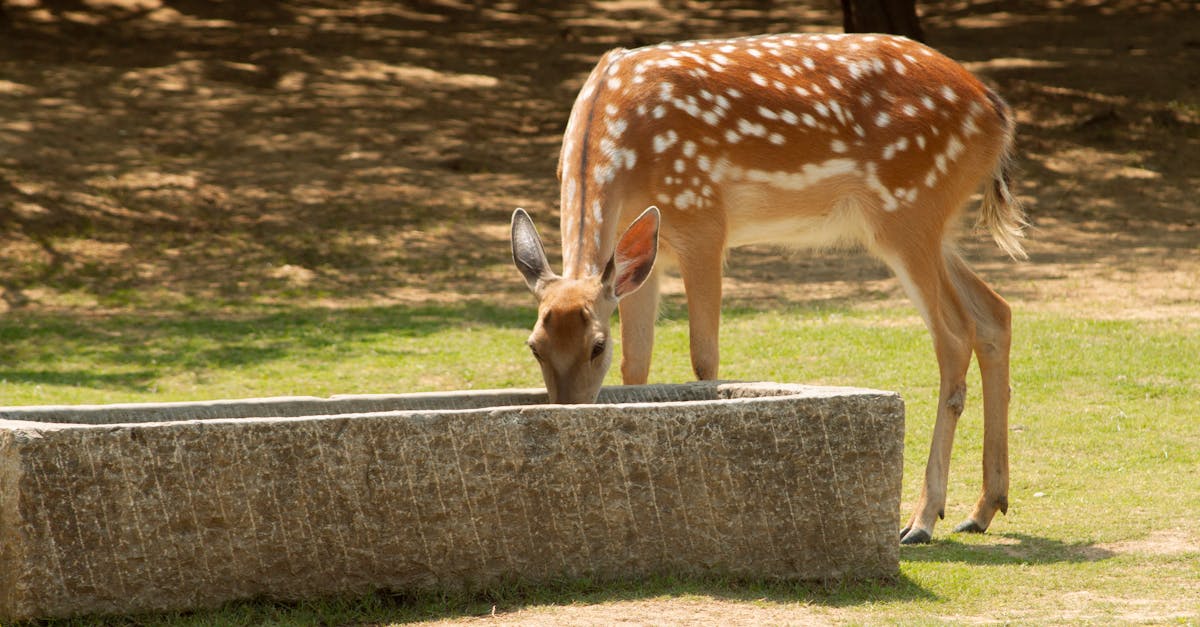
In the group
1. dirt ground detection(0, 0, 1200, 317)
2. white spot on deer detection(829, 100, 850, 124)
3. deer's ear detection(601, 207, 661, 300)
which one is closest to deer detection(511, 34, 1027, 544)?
white spot on deer detection(829, 100, 850, 124)

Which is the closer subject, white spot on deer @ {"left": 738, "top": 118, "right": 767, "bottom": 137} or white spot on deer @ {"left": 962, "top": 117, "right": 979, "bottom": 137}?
white spot on deer @ {"left": 738, "top": 118, "right": 767, "bottom": 137}

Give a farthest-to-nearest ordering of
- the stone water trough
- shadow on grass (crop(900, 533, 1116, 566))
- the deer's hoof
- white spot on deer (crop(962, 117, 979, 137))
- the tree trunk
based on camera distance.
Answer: the tree trunk → white spot on deer (crop(962, 117, 979, 137)) → the deer's hoof → shadow on grass (crop(900, 533, 1116, 566)) → the stone water trough

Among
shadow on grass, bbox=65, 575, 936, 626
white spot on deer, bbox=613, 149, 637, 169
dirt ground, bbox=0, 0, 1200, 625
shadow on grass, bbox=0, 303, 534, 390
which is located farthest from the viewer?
dirt ground, bbox=0, 0, 1200, 625

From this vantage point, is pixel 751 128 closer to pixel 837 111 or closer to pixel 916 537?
Result: pixel 837 111

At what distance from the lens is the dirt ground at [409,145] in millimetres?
13938

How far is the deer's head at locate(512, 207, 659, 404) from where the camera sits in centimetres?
581

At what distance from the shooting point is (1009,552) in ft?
20.5

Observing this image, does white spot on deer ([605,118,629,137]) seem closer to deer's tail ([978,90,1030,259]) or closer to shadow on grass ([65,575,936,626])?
deer's tail ([978,90,1030,259])

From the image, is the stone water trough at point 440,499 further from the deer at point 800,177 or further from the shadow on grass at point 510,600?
the deer at point 800,177

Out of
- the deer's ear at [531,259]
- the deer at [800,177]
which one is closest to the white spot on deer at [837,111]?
the deer at [800,177]

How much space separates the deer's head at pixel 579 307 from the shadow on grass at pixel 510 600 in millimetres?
879

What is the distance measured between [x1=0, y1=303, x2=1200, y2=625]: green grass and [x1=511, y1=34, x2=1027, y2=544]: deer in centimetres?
71

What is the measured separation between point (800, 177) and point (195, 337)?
6391mm

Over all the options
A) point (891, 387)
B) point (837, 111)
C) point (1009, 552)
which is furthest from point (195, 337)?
point (1009, 552)
